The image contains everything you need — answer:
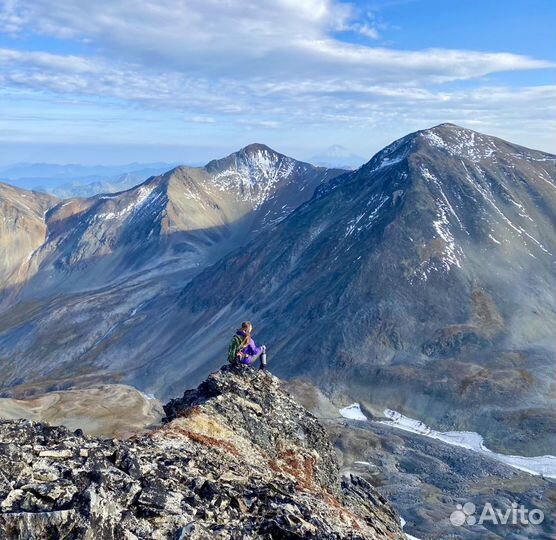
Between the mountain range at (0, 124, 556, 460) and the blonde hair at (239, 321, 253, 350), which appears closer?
the blonde hair at (239, 321, 253, 350)

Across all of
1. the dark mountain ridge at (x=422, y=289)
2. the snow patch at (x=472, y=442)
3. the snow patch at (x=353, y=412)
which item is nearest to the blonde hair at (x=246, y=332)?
the snow patch at (x=472, y=442)

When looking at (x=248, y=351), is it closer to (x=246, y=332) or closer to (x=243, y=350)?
(x=243, y=350)

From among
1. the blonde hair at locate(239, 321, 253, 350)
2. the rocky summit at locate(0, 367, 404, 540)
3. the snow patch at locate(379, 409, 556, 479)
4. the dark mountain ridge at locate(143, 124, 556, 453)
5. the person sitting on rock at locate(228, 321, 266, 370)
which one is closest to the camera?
the rocky summit at locate(0, 367, 404, 540)

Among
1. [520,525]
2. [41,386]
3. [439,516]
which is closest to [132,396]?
[41,386]

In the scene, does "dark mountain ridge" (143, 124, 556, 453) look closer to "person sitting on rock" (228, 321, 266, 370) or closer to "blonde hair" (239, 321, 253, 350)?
"person sitting on rock" (228, 321, 266, 370)

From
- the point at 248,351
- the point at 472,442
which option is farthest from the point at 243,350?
the point at 472,442

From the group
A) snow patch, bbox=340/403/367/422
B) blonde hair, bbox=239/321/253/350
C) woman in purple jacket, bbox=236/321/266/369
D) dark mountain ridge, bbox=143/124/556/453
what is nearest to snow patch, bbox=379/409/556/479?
dark mountain ridge, bbox=143/124/556/453
